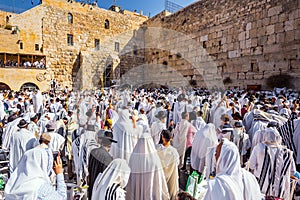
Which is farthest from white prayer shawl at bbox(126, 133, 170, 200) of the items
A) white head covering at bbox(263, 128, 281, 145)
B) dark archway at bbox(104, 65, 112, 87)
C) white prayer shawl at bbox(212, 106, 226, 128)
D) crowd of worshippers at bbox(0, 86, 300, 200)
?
dark archway at bbox(104, 65, 112, 87)

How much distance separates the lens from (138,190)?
3.08m

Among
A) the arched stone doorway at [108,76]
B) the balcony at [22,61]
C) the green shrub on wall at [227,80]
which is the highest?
the balcony at [22,61]

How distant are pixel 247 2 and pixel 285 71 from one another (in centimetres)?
487

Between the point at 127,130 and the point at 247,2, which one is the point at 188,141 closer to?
the point at 127,130

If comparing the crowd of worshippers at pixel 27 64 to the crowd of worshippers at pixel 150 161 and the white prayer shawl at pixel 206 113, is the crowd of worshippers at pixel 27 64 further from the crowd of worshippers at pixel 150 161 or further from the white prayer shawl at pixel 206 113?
the white prayer shawl at pixel 206 113

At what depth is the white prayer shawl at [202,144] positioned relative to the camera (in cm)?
414

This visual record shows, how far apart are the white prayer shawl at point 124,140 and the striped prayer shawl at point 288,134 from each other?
2.85 meters

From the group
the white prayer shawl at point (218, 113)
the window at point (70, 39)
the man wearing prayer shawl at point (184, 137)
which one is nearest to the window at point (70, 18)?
the window at point (70, 39)

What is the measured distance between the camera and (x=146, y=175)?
3.01 m

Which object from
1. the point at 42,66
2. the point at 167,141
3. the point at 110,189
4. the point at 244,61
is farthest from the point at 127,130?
the point at 42,66

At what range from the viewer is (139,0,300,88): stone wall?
1205 cm

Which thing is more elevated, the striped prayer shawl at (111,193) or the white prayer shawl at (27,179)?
the white prayer shawl at (27,179)

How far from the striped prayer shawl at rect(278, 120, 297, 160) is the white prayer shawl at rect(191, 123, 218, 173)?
5.07ft

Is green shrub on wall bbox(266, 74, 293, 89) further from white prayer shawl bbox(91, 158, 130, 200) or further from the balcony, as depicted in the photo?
the balcony
